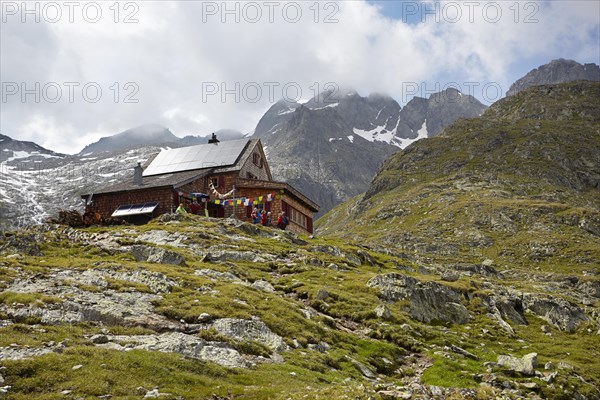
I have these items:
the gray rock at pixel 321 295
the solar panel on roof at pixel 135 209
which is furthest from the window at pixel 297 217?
the gray rock at pixel 321 295

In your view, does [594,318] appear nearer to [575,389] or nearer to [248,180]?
[575,389]

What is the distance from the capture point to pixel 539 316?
39.9m

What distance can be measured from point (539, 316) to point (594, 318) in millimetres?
5813

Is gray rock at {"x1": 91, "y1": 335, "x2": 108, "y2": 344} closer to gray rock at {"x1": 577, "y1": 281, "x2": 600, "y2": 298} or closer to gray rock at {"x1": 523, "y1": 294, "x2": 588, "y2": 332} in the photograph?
gray rock at {"x1": 523, "y1": 294, "x2": 588, "y2": 332}

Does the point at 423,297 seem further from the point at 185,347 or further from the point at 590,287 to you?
the point at 590,287

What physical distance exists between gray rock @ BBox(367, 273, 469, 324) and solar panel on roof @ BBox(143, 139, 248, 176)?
36.5m

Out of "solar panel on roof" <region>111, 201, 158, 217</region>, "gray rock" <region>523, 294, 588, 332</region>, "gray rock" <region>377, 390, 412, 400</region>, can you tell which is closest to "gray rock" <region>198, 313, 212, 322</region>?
"gray rock" <region>377, 390, 412, 400</region>

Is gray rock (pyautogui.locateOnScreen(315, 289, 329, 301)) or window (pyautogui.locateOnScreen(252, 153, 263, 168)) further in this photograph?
window (pyautogui.locateOnScreen(252, 153, 263, 168))

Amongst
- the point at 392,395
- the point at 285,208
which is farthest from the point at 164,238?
the point at 392,395

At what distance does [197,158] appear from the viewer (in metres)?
71.7

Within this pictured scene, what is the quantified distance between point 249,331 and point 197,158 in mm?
52955

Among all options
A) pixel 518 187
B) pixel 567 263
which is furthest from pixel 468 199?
pixel 567 263

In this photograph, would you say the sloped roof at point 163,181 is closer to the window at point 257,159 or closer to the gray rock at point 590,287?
the window at point 257,159

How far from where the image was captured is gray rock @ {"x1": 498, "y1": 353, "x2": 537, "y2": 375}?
76.0 ft
